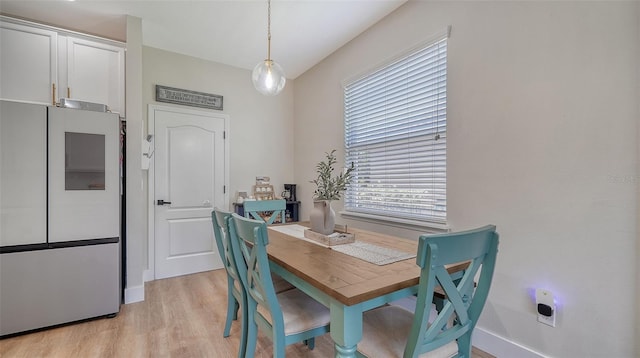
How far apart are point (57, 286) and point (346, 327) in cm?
249

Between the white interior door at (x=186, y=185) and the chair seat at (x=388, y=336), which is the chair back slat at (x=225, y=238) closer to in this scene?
the chair seat at (x=388, y=336)

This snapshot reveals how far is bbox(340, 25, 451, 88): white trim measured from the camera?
215 cm

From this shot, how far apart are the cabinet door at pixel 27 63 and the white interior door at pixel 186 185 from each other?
0.93 meters

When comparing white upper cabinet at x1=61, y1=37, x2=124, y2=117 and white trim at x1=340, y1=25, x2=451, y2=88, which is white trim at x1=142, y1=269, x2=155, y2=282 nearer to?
white upper cabinet at x1=61, y1=37, x2=124, y2=117

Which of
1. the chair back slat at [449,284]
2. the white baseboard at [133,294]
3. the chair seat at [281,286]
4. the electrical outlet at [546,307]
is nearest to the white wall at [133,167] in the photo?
the white baseboard at [133,294]

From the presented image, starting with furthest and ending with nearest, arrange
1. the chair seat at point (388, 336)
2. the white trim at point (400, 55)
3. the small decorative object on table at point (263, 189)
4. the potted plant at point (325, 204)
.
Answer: the small decorative object on table at point (263, 189) → the white trim at point (400, 55) → the potted plant at point (325, 204) → the chair seat at point (388, 336)

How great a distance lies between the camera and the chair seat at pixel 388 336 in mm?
1137

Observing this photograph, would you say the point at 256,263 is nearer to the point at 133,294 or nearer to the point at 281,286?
the point at 281,286

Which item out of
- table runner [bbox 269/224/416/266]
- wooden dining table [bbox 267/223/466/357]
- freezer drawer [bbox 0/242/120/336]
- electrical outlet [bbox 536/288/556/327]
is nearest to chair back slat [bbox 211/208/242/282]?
wooden dining table [bbox 267/223/466/357]

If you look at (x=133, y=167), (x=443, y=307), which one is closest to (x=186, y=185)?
(x=133, y=167)

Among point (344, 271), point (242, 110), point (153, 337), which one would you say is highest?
point (242, 110)

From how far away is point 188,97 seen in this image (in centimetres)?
350

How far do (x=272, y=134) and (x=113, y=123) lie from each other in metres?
2.05

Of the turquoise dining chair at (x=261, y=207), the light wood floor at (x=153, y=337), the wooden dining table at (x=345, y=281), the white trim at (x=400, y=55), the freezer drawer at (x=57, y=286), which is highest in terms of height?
the white trim at (x=400, y=55)
